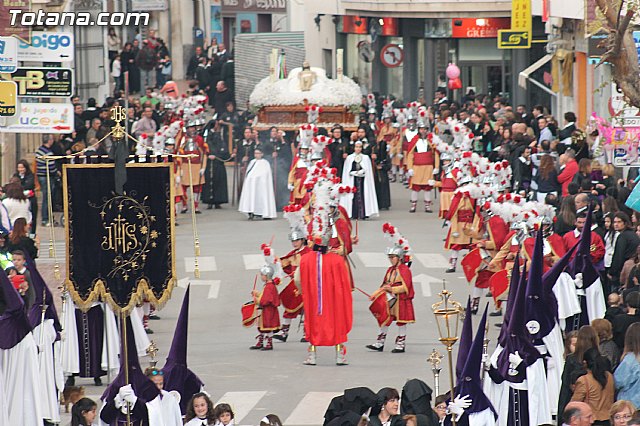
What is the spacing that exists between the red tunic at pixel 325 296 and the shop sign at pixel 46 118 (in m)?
6.33

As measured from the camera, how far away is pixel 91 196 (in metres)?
17.7

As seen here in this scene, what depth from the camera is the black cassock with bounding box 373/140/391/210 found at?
32.3 metres

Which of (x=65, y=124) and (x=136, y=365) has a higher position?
(x=65, y=124)

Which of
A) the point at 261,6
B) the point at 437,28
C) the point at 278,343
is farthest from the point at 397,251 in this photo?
the point at 261,6

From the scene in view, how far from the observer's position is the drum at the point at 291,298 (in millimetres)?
20625

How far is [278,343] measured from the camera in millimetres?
21266

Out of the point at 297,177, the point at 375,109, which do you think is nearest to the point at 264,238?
the point at 297,177

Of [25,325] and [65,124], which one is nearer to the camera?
[25,325]

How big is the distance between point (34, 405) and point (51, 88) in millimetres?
9637

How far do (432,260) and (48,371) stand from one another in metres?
11.3

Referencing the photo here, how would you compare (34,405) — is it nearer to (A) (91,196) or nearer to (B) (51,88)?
(A) (91,196)

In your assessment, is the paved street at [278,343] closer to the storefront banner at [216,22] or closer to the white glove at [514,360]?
the white glove at [514,360]

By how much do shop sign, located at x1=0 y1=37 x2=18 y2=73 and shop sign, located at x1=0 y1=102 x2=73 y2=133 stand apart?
4.55 feet

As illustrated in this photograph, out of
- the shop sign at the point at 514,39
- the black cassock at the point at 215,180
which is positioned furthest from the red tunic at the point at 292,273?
the shop sign at the point at 514,39
